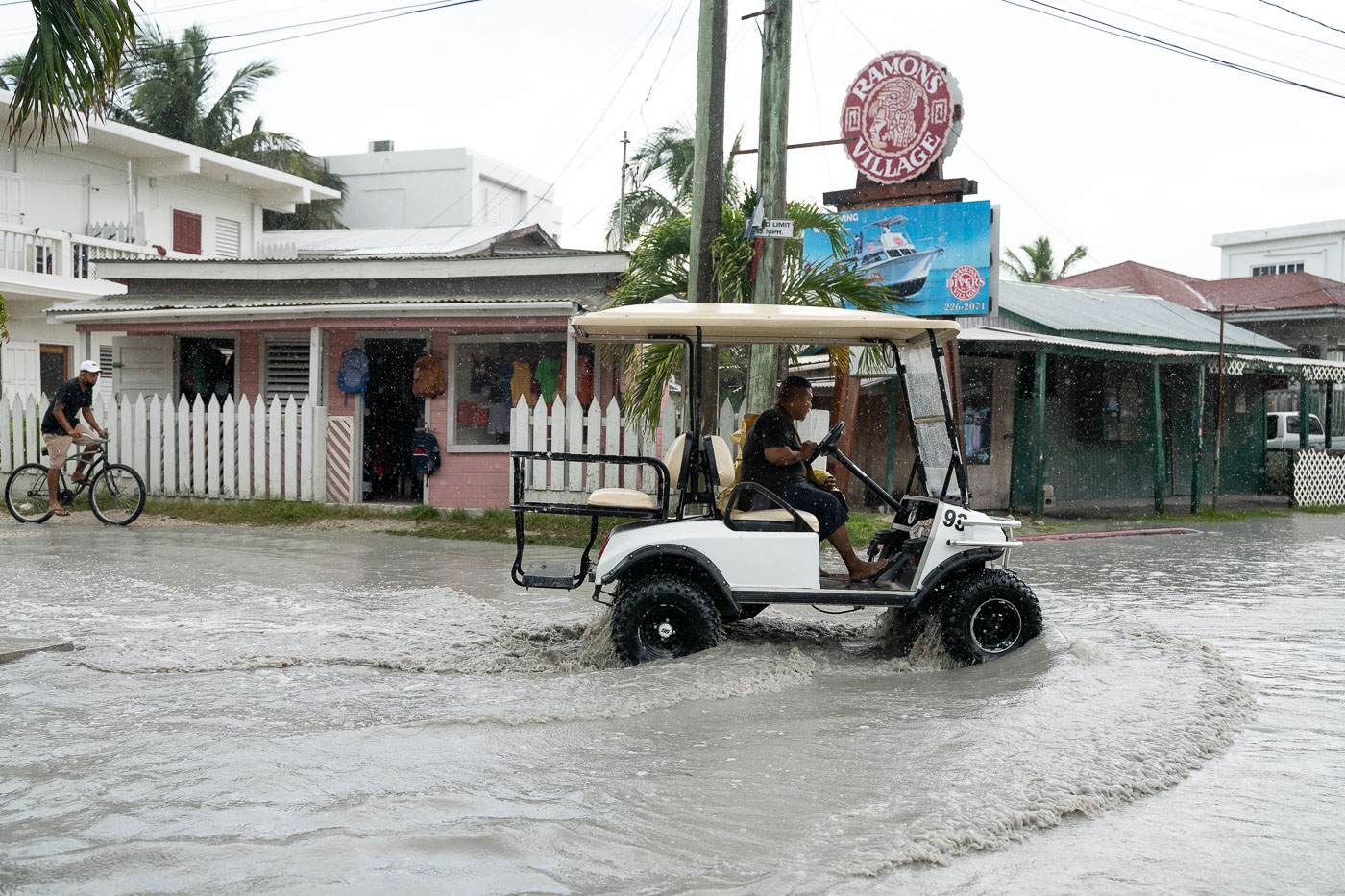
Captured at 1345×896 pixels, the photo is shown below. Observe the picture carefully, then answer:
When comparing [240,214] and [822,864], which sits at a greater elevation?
[240,214]

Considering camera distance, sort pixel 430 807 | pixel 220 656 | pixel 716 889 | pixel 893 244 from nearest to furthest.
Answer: pixel 716 889 < pixel 430 807 < pixel 220 656 < pixel 893 244

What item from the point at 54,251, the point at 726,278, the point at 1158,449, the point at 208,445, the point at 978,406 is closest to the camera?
the point at 726,278

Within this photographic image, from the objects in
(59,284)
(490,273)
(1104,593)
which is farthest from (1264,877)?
(59,284)

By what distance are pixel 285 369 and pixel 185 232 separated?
33.7ft

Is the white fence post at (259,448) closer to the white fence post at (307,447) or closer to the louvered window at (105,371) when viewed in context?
the white fence post at (307,447)

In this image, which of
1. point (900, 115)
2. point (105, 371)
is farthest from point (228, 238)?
point (900, 115)

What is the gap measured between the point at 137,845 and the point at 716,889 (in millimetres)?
2015

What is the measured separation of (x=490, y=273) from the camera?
15.0 metres

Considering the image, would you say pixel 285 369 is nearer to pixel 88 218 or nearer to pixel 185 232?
pixel 88 218

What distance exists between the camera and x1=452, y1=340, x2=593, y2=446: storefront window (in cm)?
1542

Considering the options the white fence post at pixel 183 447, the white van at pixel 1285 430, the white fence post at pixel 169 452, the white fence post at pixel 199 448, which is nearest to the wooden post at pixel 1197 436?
the white van at pixel 1285 430

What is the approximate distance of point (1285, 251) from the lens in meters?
39.6

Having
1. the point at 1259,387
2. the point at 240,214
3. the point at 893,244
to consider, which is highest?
the point at 240,214

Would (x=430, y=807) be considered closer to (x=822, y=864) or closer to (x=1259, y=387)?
(x=822, y=864)
